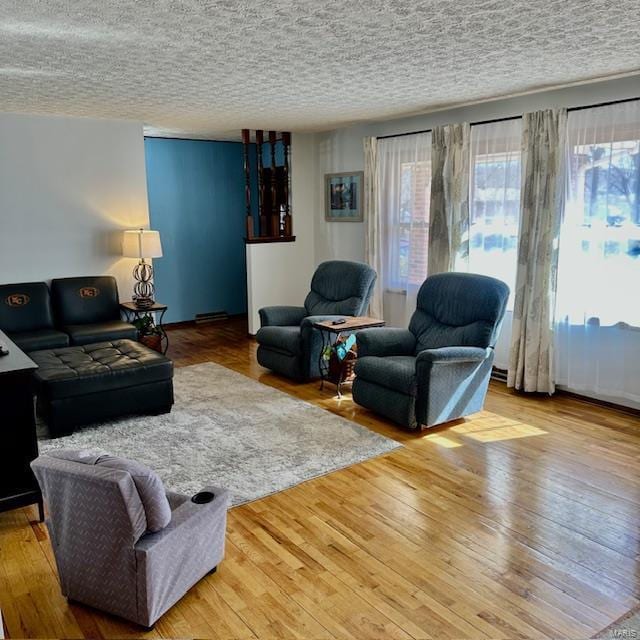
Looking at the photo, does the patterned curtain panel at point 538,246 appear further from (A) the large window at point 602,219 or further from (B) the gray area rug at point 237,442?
(B) the gray area rug at point 237,442

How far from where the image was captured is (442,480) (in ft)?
11.4

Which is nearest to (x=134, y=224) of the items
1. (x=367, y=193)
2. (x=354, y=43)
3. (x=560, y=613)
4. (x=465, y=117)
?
(x=367, y=193)

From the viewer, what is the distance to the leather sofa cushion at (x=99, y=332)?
17.5ft

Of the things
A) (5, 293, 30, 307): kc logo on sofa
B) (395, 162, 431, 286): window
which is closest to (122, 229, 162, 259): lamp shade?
(5, 293, 30, 307): kc logo on sofa

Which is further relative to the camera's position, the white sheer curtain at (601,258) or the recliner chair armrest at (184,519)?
the white sheer curtain at (601,258)

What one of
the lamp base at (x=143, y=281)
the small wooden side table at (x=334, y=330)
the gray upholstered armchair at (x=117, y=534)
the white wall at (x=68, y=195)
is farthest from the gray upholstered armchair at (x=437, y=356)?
the white wall at (x=68, y=195)

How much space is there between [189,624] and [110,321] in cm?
419

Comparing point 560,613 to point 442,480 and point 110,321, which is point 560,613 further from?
point 110,321

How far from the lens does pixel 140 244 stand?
19.8 ft

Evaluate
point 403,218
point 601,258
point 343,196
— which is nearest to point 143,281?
point 343,196

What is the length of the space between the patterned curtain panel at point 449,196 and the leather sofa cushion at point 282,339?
1529mm

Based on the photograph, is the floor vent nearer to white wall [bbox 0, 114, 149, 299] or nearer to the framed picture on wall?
the framed picture on wall

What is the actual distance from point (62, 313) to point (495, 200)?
13.7ft

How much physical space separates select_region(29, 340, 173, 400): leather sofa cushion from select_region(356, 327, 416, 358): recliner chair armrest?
1.47m
